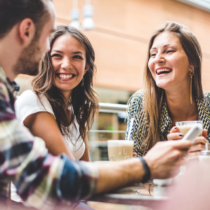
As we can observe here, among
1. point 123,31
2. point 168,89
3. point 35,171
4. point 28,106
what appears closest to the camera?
point 35,171

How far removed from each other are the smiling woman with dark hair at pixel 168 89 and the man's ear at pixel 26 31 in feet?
4.13

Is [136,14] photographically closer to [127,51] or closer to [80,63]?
[127,51]

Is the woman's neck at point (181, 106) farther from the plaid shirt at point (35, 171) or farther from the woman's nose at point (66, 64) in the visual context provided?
the plaid shirt at point (35, 171)

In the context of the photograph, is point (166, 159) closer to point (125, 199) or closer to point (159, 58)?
point (125, 199)

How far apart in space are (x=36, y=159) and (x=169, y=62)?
148 centimetres

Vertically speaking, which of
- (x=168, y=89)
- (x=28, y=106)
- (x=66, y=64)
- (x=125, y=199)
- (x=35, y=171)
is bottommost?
(x=125, y=199)

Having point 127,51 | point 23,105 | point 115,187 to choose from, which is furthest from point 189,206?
point 127,51

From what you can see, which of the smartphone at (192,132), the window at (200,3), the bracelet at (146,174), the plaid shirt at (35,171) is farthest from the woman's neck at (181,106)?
the window at (200,3)

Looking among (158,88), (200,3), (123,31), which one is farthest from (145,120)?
(200,3)

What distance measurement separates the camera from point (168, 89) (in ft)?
6.77

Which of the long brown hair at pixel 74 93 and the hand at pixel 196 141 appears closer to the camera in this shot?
the hand at pixel 196 141

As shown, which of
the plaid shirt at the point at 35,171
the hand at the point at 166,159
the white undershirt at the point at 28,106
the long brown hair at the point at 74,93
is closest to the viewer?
the plaid shirt at the point at 35,171

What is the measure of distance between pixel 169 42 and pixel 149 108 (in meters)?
0.51

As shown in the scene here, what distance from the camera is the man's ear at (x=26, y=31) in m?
0.87
